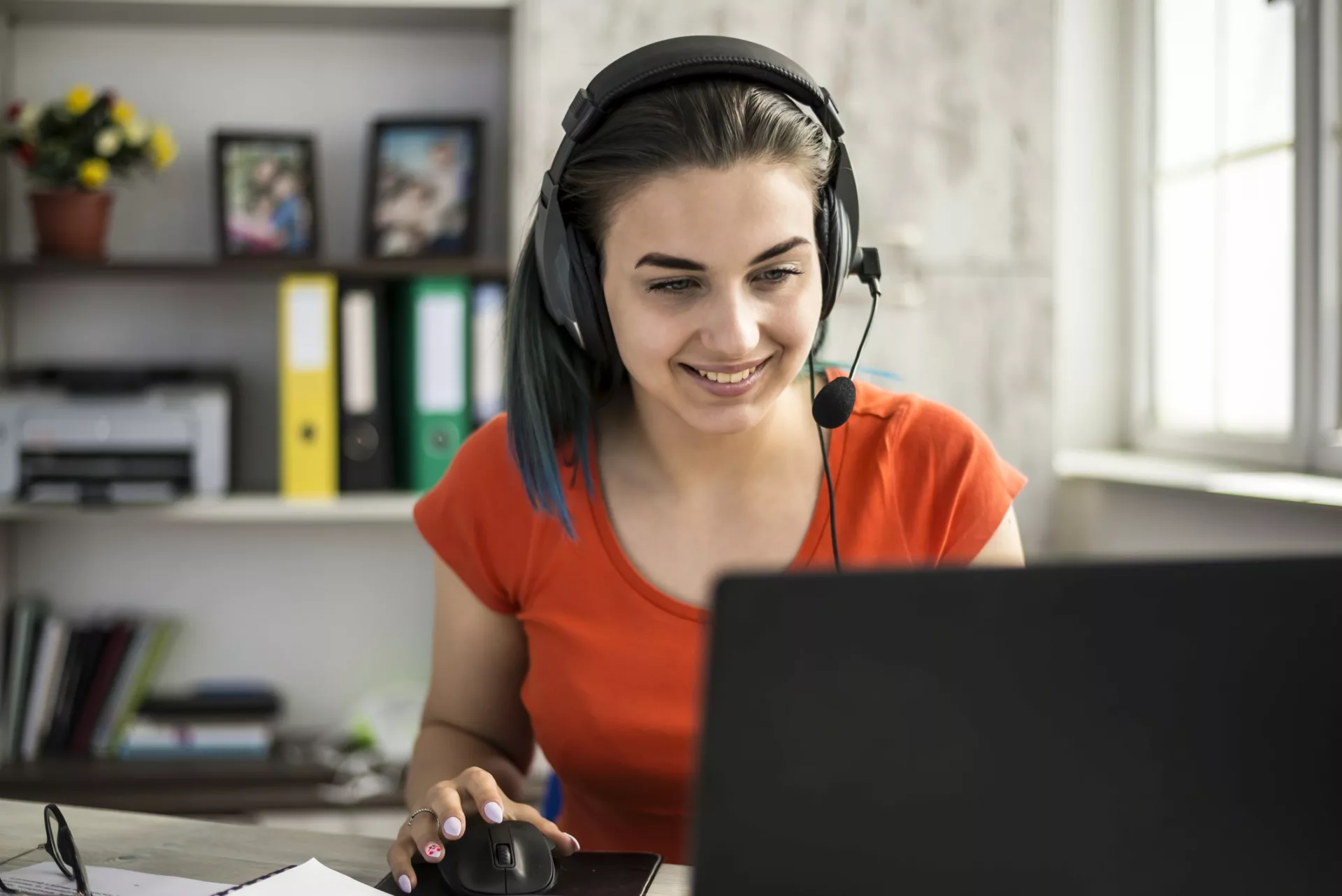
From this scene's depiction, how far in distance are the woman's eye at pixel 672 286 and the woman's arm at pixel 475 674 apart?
0.39m

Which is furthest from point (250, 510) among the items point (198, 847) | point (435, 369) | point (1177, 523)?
point (1177, 523)

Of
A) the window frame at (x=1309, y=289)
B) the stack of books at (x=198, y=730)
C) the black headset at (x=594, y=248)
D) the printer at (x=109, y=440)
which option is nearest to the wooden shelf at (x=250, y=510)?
the printer at (x=109, y=440)

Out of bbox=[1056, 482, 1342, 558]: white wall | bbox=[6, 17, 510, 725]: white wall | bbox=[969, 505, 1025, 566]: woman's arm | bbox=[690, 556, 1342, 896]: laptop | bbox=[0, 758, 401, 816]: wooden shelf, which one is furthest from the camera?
bbox=[6, 17, 510, 725]: white wall

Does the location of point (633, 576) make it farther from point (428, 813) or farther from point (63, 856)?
point (63, 856)

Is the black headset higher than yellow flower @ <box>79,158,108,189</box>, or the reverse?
yellow flower @ <box>79,158,108,189</box>

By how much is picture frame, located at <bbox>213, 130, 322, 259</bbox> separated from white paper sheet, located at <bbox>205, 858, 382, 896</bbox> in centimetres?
159

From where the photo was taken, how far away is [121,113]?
81.6 inches

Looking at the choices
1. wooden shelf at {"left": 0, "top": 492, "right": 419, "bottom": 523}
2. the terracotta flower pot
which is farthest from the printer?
the terracotta flower pot

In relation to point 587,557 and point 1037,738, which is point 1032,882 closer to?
point 1037,738

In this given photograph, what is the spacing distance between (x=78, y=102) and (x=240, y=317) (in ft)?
1.59

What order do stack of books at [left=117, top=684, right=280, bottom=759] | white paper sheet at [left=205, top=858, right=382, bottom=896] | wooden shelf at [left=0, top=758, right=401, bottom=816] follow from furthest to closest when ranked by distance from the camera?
stack of books at [left=117, top=684, right=280, bottom=759]
wooden shelf at [left=0, top=758, right=401, bottom=816]
white paper sheet at [left=205, top=858, right=382, bottom=896]

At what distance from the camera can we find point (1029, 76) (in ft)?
7.03

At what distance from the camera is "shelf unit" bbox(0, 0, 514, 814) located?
224 cm

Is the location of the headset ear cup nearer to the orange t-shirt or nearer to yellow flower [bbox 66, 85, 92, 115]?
the orange t-shirt
